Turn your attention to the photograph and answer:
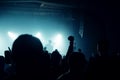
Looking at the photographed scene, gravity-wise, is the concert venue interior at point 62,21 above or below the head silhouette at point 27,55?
above

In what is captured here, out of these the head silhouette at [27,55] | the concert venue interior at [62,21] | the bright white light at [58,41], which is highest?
the concert venue interior at [62,21]

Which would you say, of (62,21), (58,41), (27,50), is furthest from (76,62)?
(62,21)

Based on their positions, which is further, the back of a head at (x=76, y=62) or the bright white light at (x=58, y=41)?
the bright white light at (x=58, y=41)

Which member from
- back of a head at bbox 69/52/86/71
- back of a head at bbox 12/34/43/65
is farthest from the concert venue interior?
back of a head at bbox 12/34/43/65

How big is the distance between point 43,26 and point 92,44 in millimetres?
4250

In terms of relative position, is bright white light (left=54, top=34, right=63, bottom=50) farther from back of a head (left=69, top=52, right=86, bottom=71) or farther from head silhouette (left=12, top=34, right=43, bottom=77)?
head silhouette (left=12, top=34, right=43, bottom=77)

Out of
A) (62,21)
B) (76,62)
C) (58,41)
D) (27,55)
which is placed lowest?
(76,62)

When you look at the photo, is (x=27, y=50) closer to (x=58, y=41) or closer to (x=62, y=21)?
(x=58, y=41)

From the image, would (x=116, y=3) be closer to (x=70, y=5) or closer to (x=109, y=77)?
(x=70, y=5)

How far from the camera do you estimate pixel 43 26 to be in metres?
16.6

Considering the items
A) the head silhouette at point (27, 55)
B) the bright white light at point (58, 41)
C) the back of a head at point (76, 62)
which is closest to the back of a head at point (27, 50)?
the head silhouette at point (27, 55)

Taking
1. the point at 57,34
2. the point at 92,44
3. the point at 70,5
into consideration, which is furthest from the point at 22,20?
the point at 92,44

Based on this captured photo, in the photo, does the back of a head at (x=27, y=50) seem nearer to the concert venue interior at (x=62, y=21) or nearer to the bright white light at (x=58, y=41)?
the concert venue interior at (x=62, y=21)

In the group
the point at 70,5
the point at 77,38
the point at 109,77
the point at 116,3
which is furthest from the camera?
the point at 77,38
